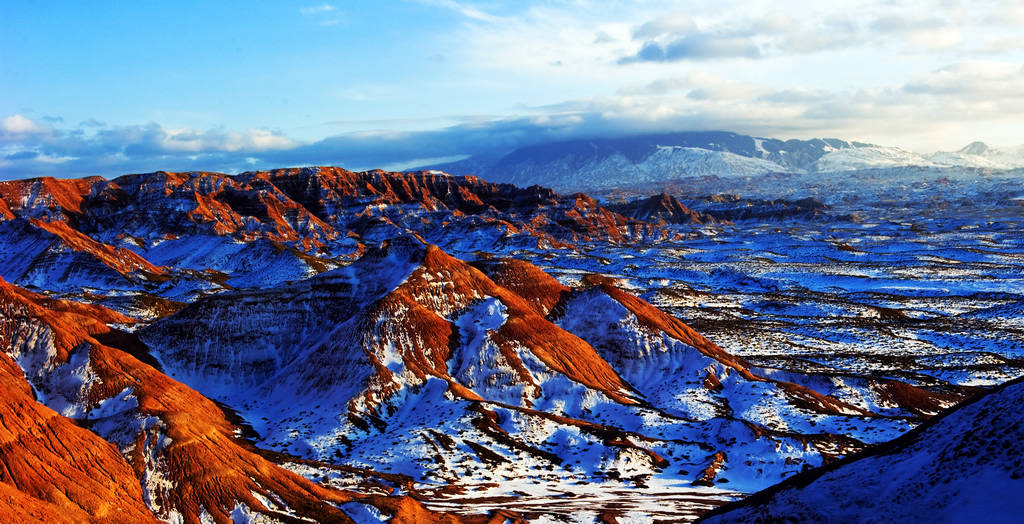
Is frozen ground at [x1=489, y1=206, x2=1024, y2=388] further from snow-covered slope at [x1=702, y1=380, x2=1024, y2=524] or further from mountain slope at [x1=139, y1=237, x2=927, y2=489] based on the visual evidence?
snow-covered slope at [x1=702, y1=380, x2=1024, y2=524]

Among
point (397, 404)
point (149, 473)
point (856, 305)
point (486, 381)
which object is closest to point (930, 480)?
point (149, 473)

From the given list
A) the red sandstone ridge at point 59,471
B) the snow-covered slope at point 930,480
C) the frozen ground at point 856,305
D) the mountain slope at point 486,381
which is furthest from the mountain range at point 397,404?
the snow-covered slope at point 930,480

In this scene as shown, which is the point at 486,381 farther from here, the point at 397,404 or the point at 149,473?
the point at 149,473

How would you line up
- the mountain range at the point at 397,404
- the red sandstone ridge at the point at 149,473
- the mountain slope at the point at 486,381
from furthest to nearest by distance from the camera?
the mountain slope at the point at 486,381
the mountain range at the point at 397,404
the red sandstone ridge at the point at 149,473

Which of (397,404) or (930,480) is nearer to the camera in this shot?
(930,480)

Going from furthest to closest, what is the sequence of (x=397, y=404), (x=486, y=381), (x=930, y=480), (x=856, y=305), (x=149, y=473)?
(x=856, y=305) → (x=486, y=381) → (x=397, y=404) → (x=149, y=473) → (x=930, y=480)

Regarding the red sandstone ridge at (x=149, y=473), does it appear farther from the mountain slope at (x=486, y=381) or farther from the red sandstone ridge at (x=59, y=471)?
the mountain slope at (x=486, y=381)

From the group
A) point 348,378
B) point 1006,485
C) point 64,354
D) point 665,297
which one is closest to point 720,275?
point 665,297

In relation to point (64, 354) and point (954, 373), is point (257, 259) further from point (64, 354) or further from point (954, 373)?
point (954, 373)
